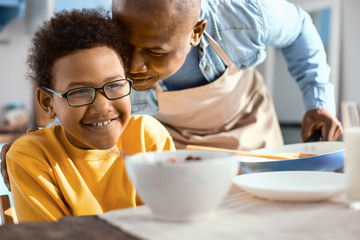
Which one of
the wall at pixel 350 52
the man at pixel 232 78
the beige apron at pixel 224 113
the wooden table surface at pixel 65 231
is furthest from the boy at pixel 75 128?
the wall at pixel 350 52

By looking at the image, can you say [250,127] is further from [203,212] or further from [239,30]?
[203,212]

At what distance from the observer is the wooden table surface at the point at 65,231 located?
452mm

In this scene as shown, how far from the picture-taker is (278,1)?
4.99 feet

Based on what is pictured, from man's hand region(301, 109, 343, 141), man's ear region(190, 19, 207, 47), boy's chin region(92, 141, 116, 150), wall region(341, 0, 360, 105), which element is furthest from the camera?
wall region(341, 0, 360, 105)

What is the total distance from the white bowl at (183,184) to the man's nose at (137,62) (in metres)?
0.60

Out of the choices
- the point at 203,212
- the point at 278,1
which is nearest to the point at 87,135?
the point at 203,212

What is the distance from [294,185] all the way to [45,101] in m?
0.62

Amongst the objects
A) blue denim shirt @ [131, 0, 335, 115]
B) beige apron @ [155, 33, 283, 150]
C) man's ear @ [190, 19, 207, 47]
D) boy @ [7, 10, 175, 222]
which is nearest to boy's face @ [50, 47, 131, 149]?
boy @ [7, 10, 175, 222]

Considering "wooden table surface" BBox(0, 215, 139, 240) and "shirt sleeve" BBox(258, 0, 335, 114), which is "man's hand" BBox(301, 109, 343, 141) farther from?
"wooden table surface" BBox(0, 215, 139, 240)

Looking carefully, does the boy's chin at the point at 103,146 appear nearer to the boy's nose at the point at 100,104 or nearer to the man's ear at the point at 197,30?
the boy's nose at the point at 100,104

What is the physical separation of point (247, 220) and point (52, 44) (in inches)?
24.4

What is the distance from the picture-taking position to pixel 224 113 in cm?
173

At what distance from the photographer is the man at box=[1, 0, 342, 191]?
1402mm

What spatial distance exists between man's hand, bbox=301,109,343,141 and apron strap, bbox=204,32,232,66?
353mm
